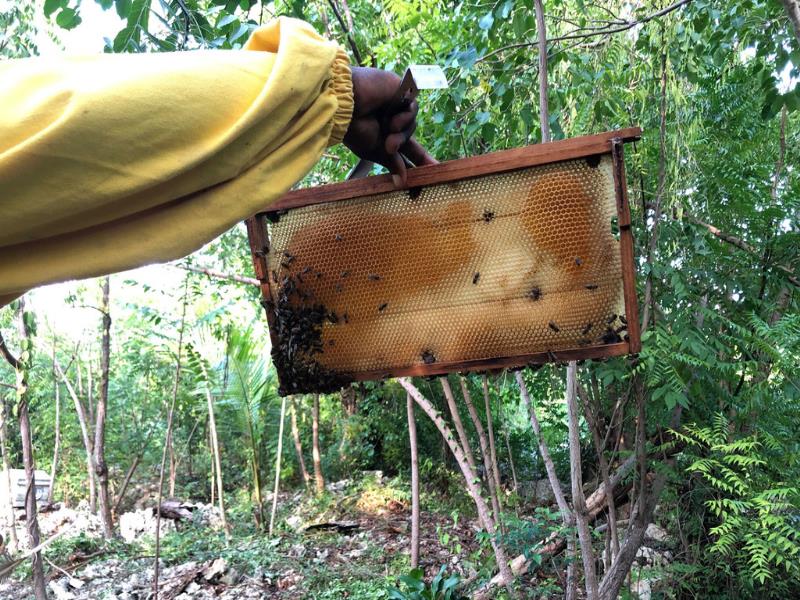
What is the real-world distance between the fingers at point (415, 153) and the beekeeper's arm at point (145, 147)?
1.51 feet

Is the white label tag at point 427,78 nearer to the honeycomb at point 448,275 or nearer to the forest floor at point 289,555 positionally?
the honeycomb at point 448,275

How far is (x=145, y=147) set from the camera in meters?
0.69

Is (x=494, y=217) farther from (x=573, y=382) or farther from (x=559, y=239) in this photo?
(x=573, y=382)

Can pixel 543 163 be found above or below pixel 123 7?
below

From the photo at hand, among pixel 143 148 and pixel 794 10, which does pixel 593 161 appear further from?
pixel 143 148

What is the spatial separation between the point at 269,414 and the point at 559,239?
705 cm

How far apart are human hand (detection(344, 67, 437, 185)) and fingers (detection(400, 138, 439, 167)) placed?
0.38 feet

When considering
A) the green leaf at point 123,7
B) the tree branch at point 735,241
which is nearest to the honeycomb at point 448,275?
the green leaf at point 123,7

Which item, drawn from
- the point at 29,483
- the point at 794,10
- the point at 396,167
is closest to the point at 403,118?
the point at 396,167

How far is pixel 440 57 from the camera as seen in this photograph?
3.01 meters

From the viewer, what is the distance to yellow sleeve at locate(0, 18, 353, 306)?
2.12 ft

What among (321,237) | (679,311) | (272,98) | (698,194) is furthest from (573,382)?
(272,98)

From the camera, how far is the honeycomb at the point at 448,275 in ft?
4.90

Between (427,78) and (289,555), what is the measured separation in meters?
5.45
